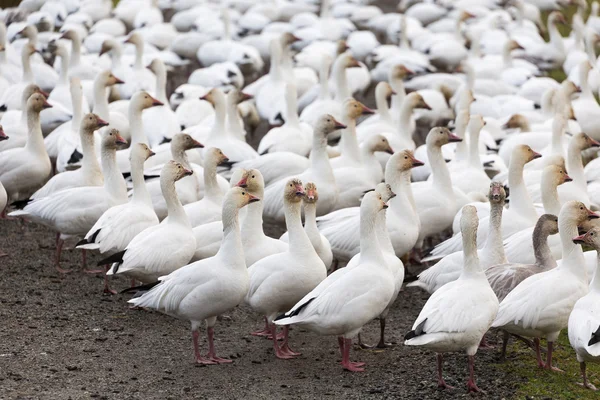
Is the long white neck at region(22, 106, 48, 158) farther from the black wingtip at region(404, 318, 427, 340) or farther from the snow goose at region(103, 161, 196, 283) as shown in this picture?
the black wingtip at region(404, 318, 427, 340)

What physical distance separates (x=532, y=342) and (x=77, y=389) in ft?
10.9

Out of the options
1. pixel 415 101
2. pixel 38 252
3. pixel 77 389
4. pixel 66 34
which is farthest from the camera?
pixel 66 34

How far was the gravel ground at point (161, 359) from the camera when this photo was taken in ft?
22.2

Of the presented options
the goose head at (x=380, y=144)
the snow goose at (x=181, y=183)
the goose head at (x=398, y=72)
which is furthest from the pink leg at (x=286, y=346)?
the goose head at (x=398, y=72)

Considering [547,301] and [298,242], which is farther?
[298,242]

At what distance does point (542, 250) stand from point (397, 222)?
1589 mm

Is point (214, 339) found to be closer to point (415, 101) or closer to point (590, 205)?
point (590, 205)

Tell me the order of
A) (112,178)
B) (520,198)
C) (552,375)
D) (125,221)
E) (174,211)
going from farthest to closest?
(112,178), (520,198), (125,221), (174,211), (552,375)

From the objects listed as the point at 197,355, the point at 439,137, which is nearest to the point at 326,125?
the point at 439,137

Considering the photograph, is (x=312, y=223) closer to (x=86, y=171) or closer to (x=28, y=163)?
(x=86, y=171)

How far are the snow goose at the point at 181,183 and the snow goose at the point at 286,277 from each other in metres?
2.38

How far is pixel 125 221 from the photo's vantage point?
8.80 meters

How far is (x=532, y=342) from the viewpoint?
7551mm

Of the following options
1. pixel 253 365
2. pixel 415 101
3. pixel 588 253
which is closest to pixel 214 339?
pixel 253 365
